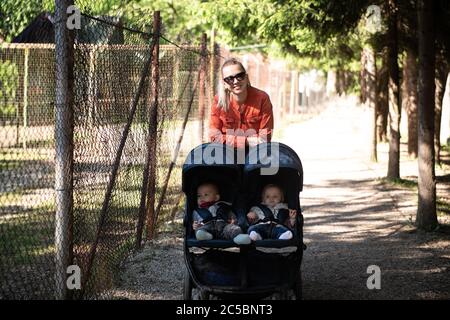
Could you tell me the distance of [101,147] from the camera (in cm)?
673

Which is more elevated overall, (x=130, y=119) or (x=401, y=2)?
(x=401, y=2)

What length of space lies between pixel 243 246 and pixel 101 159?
2.02m

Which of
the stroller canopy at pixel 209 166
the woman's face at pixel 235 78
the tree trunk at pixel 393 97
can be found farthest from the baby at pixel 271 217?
the tree trunk at pixel 393 97

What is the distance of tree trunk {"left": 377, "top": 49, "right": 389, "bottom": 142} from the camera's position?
20703 mm

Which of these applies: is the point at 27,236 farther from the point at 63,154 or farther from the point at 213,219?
the point at 213,219

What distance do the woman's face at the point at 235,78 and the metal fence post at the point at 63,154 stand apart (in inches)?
50.8

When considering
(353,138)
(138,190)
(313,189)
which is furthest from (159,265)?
(353,138)

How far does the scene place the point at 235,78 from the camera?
6098 millimetres

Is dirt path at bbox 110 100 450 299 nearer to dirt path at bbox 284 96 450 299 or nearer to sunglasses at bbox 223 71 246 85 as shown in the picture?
dirt path at bbox 284 96 450 299

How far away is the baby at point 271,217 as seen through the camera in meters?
5.59

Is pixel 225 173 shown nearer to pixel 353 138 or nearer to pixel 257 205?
pixel 257 205

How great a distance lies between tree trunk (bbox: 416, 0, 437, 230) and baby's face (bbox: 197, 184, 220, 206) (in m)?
4.58
